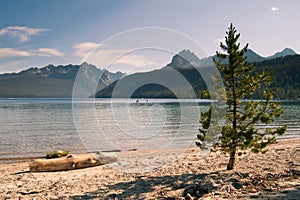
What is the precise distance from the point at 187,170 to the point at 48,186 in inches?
298

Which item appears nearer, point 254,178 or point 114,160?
point 254,178

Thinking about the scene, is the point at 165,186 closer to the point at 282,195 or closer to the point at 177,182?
the point at 177,182

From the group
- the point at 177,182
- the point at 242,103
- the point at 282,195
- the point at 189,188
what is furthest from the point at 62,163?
the point at 282,195

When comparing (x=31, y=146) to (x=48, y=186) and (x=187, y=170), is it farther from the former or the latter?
(x=187, y=170)

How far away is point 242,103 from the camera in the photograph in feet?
42.9

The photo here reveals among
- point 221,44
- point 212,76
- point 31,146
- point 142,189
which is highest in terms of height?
point 221,44

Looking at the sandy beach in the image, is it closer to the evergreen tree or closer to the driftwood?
the driftwood

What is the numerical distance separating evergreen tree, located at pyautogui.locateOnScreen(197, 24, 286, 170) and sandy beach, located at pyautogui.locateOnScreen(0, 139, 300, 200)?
1520 mm

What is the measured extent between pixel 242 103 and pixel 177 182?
500cm

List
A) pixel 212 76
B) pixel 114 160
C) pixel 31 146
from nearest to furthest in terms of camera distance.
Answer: pixel 212 76 → pixel 114 160 → pixel 31 146

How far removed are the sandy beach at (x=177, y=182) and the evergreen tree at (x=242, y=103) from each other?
152 cm

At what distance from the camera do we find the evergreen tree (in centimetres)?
1239

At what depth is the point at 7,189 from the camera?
45.0 ft

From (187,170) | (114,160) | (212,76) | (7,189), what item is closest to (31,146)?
(114,160)
